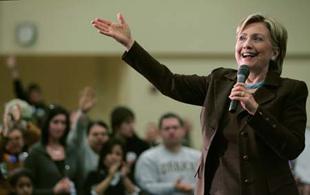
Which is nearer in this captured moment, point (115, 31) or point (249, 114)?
point (249, 114)

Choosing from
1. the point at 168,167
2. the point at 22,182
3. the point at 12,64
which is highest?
the point at 12,64

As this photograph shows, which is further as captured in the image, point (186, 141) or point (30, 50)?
point (30, 50)

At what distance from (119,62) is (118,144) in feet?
10.1

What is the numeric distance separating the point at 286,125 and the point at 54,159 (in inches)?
106

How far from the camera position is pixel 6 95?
8.20 m

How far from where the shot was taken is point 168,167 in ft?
15.4

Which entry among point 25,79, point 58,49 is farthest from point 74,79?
point 58,49

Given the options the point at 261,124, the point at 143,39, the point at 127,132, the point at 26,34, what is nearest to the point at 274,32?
the point at 261,124

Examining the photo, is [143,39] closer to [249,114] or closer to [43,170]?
[43,170]

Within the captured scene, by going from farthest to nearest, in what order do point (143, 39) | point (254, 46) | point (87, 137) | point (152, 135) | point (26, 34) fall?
point (26, 34) → point (143, 39) → point (152, 135) → point (87, 137) → point (254, 46)

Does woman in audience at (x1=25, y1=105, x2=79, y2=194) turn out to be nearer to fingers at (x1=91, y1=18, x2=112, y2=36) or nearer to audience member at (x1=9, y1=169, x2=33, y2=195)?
audience member at (x1=9, y1=169, x2=33, y2=195)

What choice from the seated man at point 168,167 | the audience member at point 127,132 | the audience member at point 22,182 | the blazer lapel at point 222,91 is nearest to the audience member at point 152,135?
the audience member at point 127,132

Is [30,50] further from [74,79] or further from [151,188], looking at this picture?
[151,188]

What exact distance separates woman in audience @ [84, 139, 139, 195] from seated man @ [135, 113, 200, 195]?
11cm
